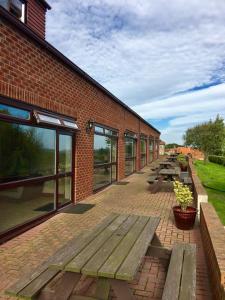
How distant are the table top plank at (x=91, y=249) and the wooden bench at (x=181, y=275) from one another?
2.62 feet

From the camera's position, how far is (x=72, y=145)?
859 centimetres

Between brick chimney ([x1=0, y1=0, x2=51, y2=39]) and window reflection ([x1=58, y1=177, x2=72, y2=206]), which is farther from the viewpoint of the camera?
brick chimney ([x1=0, y1=0, x2=51, y2=39])

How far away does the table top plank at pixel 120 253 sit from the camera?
2.54m

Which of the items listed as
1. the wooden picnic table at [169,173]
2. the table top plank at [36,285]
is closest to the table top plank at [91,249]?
the table top plank at [36,285]

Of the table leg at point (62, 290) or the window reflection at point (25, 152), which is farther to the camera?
the window reflection at point (25, 152)

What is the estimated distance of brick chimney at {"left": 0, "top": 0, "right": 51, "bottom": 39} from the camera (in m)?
10.9

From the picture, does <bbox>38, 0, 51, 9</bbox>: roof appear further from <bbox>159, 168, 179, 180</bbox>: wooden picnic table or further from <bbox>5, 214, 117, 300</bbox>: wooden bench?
<bbox>5, 214, 117, 300</bbox>: wooden bench

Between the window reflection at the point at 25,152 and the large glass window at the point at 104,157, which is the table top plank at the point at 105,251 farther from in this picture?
the large glass window at the point at 104,157

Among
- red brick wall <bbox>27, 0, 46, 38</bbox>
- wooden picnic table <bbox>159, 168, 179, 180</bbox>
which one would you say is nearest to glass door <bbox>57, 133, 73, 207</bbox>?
wooden picnic table <bbox>159, 168, 179, 180</bbox>

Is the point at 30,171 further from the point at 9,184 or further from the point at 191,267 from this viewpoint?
the point at 191,267

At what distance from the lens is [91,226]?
6.33m

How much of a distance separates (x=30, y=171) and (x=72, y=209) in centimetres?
222

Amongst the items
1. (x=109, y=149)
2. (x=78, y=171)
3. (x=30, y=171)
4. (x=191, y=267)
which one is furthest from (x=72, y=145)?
(x=191, y=267)

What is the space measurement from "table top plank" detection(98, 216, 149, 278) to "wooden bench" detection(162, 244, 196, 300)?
0.50 metres
